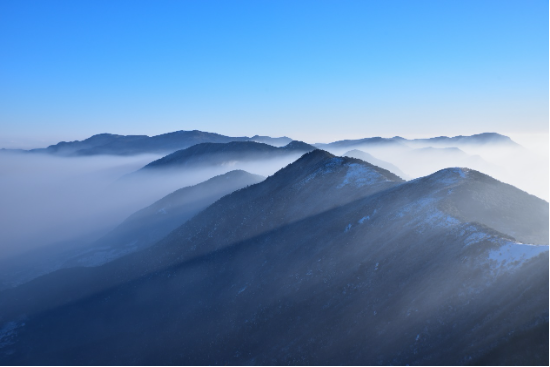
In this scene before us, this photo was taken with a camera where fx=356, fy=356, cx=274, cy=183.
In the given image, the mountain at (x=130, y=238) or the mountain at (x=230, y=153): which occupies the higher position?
the mountain at (x=230, y=153)

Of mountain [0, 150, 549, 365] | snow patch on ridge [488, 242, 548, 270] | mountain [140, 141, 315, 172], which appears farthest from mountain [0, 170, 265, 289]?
snow patch on ridge [488, 242, 548, 270]

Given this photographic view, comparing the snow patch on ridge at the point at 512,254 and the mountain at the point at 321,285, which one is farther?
the snow patch on ridge at the point at 512,254

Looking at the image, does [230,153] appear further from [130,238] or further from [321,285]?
[321,285]

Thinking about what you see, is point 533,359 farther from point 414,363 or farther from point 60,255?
point 60,255

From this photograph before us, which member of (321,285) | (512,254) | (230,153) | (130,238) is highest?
(230,153)

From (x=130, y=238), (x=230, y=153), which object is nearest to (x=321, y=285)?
(x=130, y=238)

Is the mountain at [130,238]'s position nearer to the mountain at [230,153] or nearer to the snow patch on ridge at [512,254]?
the mountain at [230,153]

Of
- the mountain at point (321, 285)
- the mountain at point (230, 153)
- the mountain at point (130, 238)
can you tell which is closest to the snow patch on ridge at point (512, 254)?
the mountain at point (321, 285)
